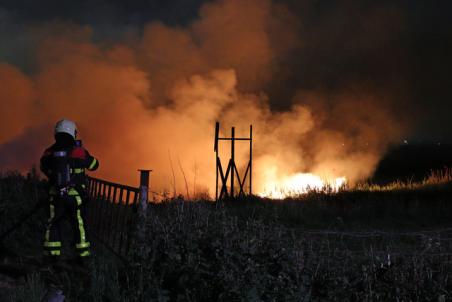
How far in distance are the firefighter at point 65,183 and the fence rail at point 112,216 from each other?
1.83 ft

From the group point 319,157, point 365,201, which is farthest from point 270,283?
point 319,157

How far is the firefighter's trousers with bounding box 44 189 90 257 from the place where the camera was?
23.7 ft

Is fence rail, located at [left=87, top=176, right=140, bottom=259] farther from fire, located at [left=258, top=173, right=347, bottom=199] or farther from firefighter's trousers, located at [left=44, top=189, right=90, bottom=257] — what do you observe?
fire, located at [left=258, top=173, right=347, bottom=199]

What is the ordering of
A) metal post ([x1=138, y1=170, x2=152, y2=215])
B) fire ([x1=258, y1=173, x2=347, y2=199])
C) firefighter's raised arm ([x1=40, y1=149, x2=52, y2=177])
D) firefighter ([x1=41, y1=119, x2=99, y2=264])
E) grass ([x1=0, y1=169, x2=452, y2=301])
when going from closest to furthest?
1. grass ([x1=0, y1=169, x2=452, y2=301])
2. metal post ([x1=138, y1=170, x2=152, y2=215])
3. firefighter ([x1=41, y1=119, x2=99, y2=264])
4. firefighter's raised arm ([x1=40, y1=149, x2=52, y2=177])
5. fire ([x1=258, y1=173, x2=347, y2=199])

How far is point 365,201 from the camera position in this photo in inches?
567

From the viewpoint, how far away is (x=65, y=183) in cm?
712

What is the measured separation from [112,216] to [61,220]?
1052 millimetres

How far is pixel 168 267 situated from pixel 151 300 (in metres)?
0.56

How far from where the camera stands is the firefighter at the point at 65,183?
23.4 feet

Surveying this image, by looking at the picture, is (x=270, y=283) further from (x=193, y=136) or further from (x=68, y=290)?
(x=193, y=136)

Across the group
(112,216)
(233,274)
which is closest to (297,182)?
(112,216)

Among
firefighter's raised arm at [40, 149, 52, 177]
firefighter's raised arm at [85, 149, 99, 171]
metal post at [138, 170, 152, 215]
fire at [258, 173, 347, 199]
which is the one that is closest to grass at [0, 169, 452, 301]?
metal post at [138, 170, 152, 215]

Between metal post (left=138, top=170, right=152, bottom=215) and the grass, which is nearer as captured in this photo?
the grass

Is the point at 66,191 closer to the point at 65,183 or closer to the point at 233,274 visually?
the point at 65,183
